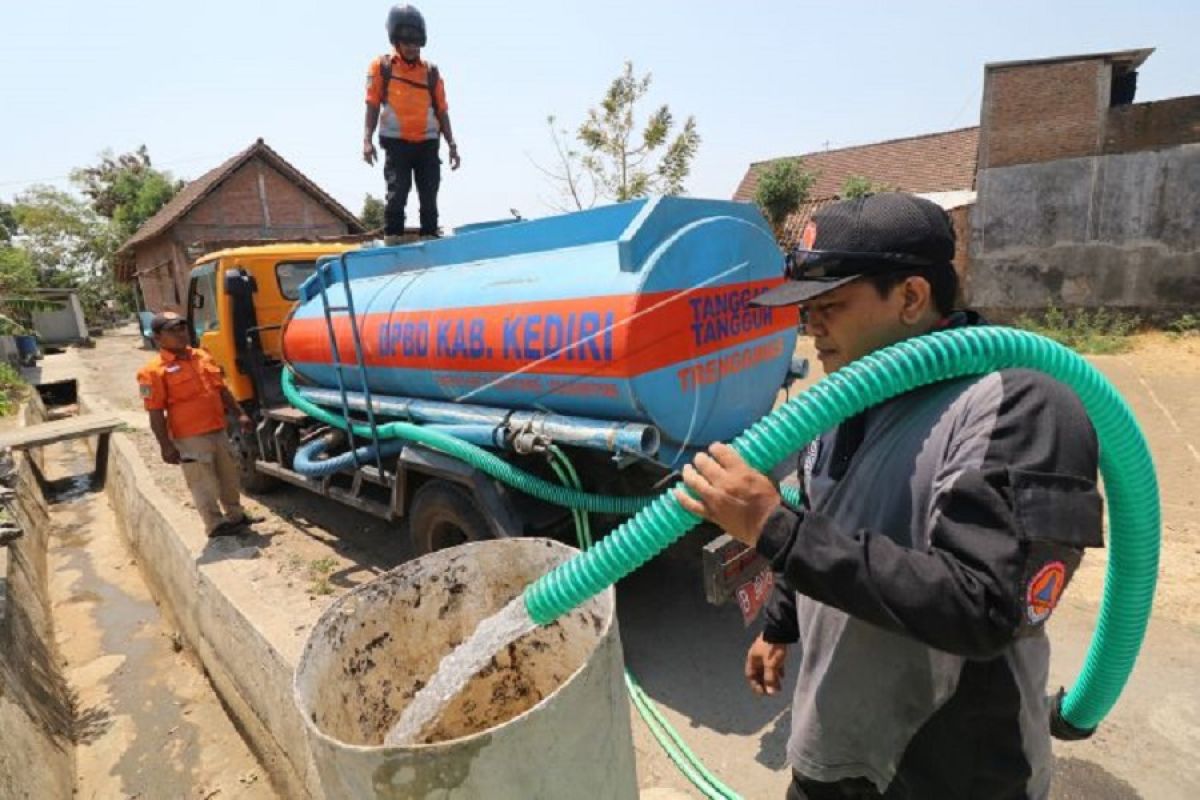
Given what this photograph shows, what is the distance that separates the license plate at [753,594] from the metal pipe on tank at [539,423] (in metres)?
0.75

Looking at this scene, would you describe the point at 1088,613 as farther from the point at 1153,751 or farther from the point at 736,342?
the point at 736,342

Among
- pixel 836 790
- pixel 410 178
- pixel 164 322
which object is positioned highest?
pixel 410 178

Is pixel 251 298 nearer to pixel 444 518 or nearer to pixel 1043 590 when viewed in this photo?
pixel 444 518

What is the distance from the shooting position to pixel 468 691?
226cm

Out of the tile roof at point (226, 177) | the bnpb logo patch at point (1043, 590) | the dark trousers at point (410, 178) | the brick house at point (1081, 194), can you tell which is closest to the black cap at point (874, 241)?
the bnpb logo patch at point (1043, 590)

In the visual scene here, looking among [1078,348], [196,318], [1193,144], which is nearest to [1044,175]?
[1193,144]

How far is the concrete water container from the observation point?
1244mm

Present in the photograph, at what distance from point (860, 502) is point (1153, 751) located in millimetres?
2660

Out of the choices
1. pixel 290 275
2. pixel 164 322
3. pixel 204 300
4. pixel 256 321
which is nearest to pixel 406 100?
pixel 290 275

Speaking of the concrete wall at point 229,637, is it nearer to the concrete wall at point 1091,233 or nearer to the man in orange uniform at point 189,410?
the man in orange uniform at point 189,410

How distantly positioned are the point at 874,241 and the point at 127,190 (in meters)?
49.7

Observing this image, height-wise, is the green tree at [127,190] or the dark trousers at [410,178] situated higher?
the green tree at [127,190]

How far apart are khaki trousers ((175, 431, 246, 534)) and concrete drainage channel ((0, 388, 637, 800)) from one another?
0.73 feet

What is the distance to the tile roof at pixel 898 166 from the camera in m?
22.6
